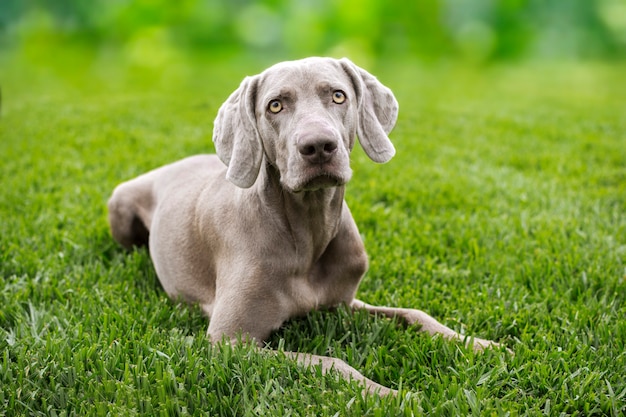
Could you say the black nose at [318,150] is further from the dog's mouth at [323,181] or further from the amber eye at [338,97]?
the amber eye at [338,97]

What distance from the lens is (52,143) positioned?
290 inches

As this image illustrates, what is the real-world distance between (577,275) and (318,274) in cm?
166

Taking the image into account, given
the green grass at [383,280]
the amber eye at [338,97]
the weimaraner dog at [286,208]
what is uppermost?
the amber eye at [338,97]

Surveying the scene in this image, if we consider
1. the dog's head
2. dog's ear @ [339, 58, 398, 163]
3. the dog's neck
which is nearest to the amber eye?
the dog's head

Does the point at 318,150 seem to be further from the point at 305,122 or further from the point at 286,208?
the point at 286,208

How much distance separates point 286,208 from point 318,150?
56cm

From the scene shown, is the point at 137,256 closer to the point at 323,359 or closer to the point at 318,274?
the point at 318,274

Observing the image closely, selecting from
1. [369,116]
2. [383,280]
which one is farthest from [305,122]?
[383,280]

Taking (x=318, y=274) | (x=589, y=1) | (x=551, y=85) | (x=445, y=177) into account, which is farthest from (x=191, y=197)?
(x=551, y=85)

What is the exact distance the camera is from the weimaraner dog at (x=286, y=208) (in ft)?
10.00

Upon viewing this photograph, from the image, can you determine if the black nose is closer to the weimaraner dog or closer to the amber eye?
the weimaraner dog

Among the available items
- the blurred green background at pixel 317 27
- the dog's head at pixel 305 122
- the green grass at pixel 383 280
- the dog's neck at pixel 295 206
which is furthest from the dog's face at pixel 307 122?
the blurred green background at pixel 317 27

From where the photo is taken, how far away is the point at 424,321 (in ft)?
11.6

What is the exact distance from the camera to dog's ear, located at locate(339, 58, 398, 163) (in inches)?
132
